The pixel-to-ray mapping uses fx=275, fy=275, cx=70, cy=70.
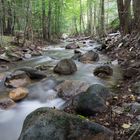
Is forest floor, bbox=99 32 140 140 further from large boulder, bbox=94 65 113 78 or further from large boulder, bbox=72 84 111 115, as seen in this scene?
large boulder, bbox=94 65 113 78

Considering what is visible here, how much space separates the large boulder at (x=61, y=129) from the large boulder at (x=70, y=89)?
305 centimetres

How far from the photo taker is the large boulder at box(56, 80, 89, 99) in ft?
23.8

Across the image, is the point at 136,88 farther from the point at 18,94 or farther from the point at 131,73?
the point at 18,94

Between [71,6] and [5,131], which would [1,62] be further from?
[71,6]

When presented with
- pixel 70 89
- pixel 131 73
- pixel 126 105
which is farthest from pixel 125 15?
pixel 126 105

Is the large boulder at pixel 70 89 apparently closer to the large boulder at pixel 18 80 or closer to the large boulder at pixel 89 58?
the large boulder at pixel 18 80

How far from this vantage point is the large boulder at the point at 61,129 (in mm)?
3971

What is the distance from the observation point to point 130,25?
49.0 feet

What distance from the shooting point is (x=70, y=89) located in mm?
7449

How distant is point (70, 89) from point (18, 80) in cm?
203

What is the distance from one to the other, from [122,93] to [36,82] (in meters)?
3.08

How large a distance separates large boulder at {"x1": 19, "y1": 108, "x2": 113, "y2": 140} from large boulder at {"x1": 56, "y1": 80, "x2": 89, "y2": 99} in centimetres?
305

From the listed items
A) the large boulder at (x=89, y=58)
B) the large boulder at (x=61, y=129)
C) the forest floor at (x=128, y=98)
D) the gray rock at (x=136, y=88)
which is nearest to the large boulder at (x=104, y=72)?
the forest floor at (x=128, y=98)

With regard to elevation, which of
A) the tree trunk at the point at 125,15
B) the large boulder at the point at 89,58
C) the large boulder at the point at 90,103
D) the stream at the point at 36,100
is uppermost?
the tree trunk at the point at 125,15
